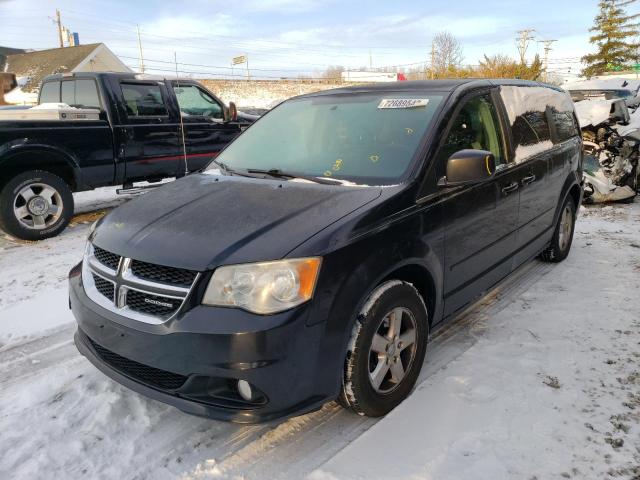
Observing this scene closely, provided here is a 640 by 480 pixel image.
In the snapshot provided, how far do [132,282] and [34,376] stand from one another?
4.56 feet

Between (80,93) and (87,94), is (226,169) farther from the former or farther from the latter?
(80,93)

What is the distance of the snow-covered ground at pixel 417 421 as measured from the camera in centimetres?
238

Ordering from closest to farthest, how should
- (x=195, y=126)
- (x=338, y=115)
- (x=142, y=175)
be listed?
(x=338, y=115)
(x=142, y=175)
(x=195, y=126)

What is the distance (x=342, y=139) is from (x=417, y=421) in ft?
5.97

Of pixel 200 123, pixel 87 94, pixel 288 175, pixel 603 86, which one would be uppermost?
pixel 603 86

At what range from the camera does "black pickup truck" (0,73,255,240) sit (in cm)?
596

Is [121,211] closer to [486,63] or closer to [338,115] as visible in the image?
[338,115]

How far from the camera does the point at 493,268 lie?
369 centimetres

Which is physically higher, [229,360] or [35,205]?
[35,205]

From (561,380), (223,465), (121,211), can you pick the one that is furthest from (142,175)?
(561,380)

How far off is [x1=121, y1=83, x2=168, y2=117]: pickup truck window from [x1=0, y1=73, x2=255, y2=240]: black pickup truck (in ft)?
0.05

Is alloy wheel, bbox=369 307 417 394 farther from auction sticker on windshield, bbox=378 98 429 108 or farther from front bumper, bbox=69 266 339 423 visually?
auction sticker on windshield, bbox=378 98 429 108

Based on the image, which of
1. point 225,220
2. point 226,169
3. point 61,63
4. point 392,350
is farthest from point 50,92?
point 61,63

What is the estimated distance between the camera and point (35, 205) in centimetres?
612
